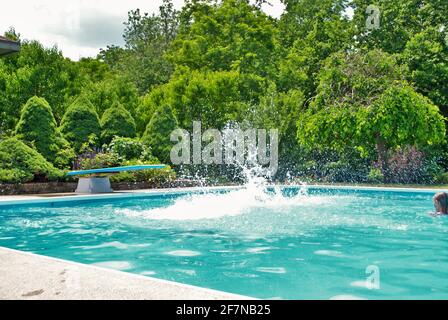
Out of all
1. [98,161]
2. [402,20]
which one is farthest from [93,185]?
[402,20]

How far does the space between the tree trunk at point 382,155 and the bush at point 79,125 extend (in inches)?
490

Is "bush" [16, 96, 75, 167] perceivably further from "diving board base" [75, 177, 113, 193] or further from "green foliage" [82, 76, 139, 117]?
"green foliage" [82, 76, 139, 117]

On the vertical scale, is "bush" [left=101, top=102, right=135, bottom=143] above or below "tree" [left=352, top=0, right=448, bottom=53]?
below

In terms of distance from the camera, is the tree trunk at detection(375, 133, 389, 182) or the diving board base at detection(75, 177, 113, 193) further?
the tree trunk at detection(375, 133, 389, 182)

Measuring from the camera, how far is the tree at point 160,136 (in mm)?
22578

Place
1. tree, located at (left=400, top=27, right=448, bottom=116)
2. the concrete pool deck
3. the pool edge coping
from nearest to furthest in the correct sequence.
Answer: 1. the concrete pool deck
2. the pool edge coping
3. tree, located at (left=400, top=27, right=448, bottom=116)

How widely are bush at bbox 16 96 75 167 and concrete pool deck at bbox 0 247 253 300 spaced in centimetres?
1389

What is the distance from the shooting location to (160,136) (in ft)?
74.1

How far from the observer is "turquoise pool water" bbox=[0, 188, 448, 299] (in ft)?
21.3

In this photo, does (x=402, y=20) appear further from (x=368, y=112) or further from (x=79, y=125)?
(x=79, y=125)

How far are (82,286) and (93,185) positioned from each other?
13.1 metres

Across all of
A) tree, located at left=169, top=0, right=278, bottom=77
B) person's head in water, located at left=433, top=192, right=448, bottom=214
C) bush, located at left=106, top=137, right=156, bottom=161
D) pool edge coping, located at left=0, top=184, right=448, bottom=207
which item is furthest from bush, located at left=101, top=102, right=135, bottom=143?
person's head in water, located at left=433, top=192, right=448, bottom=214

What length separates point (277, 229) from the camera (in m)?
10.6

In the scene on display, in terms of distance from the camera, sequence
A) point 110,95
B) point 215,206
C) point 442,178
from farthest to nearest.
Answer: point 110,95, point 442,178, point 215,206
